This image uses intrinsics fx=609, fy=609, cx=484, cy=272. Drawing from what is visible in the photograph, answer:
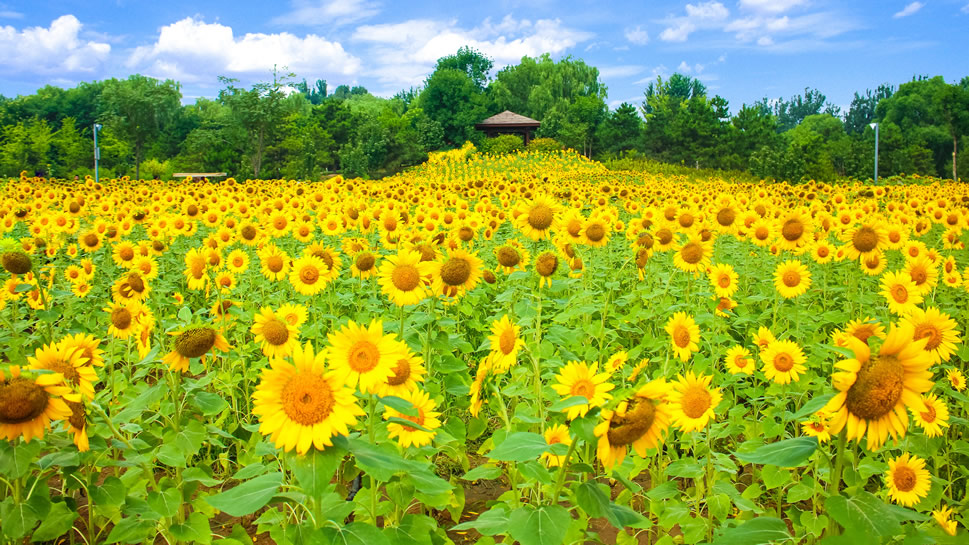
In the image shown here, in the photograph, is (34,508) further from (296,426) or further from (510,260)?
(510,260)

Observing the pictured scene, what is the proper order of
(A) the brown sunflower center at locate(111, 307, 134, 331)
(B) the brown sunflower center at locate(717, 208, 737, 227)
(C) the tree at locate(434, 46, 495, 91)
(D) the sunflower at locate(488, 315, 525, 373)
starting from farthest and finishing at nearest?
1. (C) the tree at locate(434, 46, 495, 91)
2. (B) the brown sunflower center at locate(717, 208, 737, 227)
3. (A) the brown sunflower center at locate(111, 307, 134, 331)
4. (D) the sunflower at locate(488, 315, 525, 373)

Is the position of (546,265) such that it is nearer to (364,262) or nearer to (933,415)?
(364,262)

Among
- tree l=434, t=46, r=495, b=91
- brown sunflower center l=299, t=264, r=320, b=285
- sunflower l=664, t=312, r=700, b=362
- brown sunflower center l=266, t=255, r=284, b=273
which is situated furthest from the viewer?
tree l=434, t=46, r=495, b=91

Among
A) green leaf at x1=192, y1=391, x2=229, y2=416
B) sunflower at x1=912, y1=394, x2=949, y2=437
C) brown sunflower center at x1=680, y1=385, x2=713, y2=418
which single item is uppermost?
green leaf at x1=192, y1=391, x2=229, y2=416

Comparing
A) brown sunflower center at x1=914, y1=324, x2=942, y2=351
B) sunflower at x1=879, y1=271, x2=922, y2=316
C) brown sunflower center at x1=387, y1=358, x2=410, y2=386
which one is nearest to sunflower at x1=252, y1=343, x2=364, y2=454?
brown sunflower center at x1=387, y1=358, x2=410, y2=386

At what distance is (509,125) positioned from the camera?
160 feet

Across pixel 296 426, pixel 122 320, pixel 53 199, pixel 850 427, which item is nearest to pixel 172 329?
pixel 122 320

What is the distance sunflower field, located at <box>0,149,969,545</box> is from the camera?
1334 millimetres

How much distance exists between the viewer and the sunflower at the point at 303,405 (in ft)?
4.18

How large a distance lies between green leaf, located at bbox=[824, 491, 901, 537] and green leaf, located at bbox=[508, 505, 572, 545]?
552 mm

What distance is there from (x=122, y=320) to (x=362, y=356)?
71.0 inches

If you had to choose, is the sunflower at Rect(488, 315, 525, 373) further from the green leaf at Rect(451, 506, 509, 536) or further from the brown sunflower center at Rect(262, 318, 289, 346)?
the brown sunflower center at Rect(262, 318, 289, 346)

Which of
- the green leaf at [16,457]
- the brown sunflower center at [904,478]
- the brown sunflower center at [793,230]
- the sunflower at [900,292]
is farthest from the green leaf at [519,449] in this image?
the brown sunflower center at [793,230]

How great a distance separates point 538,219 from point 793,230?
183cm
